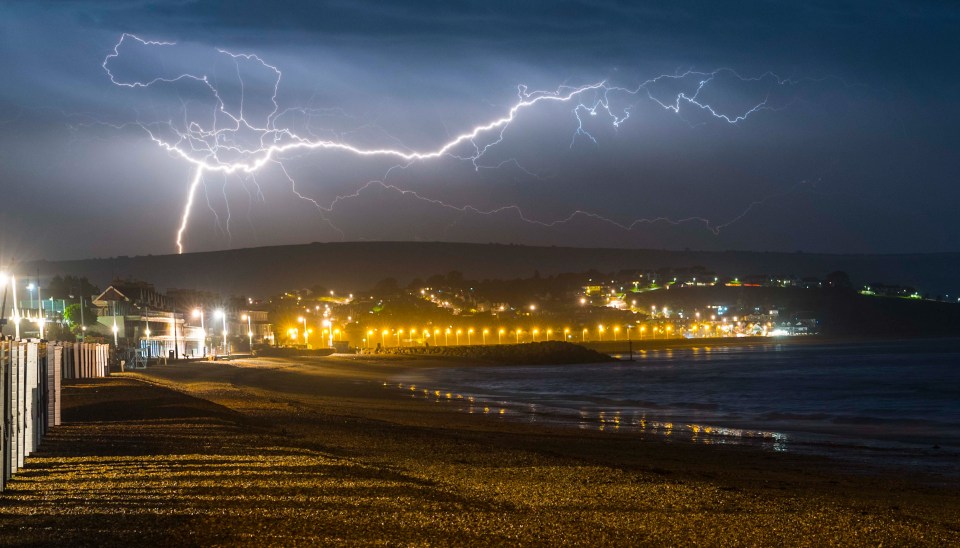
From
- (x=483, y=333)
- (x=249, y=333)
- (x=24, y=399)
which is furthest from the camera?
(x=483, y=333)

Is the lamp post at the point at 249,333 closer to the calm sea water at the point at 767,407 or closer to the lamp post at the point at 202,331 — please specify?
the lamp post at the point at 202,331

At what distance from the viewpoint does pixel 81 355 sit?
35.9 metres

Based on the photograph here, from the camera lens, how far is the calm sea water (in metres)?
18.2

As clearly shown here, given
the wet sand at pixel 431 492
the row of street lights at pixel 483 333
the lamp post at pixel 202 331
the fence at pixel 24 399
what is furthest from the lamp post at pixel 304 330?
the wet sand at pixel 431 492

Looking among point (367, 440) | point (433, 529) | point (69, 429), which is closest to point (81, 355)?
point (69, 429)

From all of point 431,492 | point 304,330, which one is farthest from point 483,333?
point 431,492

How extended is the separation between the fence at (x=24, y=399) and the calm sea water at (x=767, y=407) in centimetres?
1141

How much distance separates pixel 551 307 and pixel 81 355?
16068 cm

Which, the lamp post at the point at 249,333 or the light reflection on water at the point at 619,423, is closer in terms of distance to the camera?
the light reflection on water at the point at 619,423

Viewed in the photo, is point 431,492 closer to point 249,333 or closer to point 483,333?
point 249,333

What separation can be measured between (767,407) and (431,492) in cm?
2224

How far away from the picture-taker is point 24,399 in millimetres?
10594

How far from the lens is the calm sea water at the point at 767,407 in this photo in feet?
59.7

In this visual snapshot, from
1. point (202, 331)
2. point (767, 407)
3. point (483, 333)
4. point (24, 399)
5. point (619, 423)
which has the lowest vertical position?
point (767, 407)
